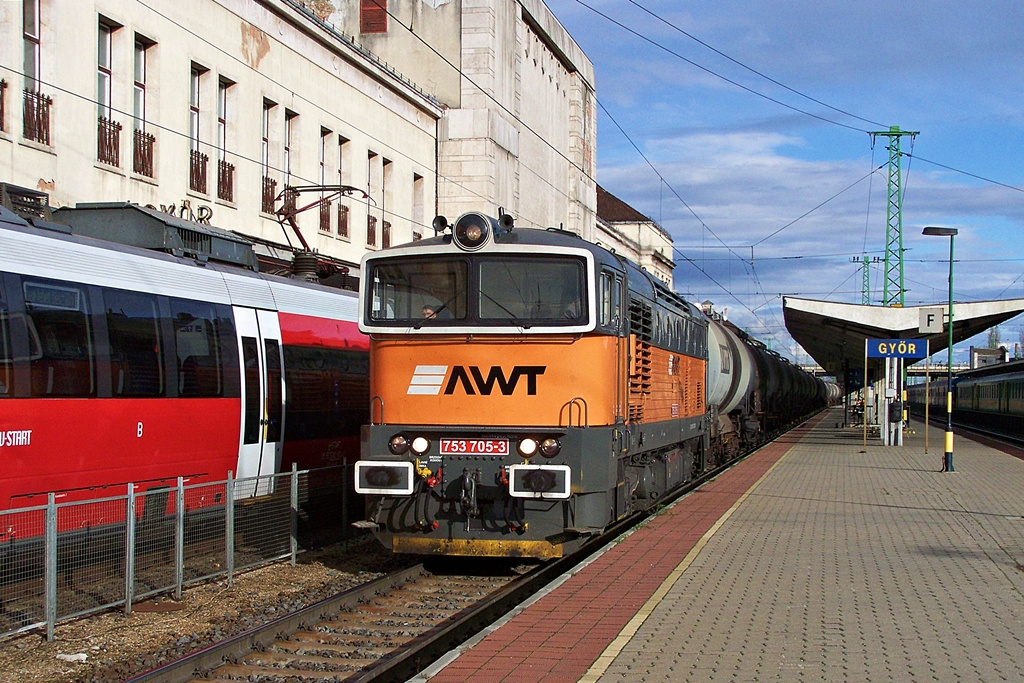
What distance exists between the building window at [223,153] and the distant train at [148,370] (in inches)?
388

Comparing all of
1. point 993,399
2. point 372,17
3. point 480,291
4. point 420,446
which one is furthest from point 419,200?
point 993,399

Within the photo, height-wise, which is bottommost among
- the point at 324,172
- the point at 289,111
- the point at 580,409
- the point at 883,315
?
the point at 580,409

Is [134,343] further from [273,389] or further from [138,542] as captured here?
[273,389]

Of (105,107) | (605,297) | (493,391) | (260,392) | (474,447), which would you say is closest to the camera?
(474,447)

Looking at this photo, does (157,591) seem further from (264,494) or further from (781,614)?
(781,614)

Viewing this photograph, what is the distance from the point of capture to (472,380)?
36.2ft

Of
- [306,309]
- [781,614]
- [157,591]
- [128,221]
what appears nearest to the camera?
[781,614]

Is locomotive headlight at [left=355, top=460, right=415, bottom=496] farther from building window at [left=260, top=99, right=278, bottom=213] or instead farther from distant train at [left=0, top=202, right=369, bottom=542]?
building window at [left=260, top=99, right=278, bottom=213]

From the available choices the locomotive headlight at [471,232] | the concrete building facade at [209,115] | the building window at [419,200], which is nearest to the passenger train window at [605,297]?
the locomotive headlight at [471,232]

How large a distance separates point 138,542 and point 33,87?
11.3 metres

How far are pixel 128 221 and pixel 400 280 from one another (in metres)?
3.51

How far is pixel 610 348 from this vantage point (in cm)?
1120

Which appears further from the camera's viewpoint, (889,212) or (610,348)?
(889,212)

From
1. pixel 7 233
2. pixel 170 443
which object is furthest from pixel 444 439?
pixel 7 233
